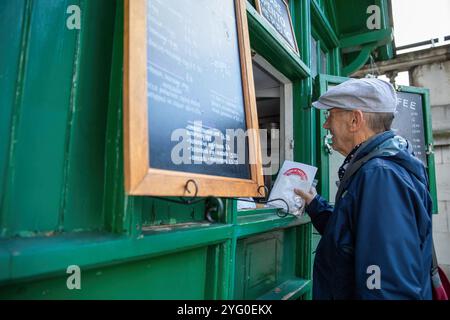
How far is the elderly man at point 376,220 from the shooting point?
3.43 feet

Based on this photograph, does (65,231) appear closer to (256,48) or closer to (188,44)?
(188,44)

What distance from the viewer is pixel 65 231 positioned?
0.81 meters

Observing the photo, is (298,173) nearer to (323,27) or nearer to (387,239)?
(387,239)

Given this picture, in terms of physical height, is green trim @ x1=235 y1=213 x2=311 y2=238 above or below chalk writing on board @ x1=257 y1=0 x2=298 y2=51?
below

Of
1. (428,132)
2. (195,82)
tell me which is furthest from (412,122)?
(195,82)

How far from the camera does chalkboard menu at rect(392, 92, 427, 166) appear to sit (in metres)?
3.16

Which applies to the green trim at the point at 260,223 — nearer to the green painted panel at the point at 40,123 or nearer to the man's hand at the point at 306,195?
the man's hand at the point at 306,195

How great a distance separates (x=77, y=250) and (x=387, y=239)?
974 millimetres

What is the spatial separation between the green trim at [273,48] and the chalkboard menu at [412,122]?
4.18ft

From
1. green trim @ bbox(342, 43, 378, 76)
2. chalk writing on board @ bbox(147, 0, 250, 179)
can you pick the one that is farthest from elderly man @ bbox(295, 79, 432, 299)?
green trim @ bbox(342, 43, 378, 76)

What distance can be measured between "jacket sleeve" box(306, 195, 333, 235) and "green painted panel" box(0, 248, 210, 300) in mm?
854

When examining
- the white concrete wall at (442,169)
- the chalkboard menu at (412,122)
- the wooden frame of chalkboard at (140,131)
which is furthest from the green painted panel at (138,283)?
the white concrete wall at (442,169)

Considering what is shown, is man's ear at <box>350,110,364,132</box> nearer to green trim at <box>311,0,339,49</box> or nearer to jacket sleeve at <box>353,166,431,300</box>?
jacket sleeve at <box>353,166,431,300</box>

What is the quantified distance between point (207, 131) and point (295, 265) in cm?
162
